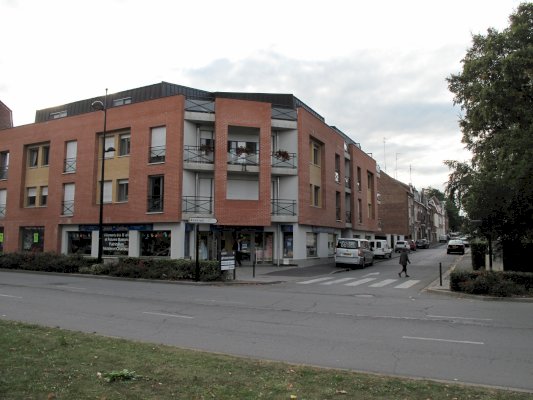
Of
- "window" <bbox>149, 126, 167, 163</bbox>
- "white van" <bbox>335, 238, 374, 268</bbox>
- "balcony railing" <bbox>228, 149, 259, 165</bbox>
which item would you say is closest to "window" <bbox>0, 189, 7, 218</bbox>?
"window" <bbox>149, 126, 167, 163</bbox>

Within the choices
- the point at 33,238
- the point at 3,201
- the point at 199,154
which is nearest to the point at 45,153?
the point at 3,201

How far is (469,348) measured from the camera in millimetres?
7879

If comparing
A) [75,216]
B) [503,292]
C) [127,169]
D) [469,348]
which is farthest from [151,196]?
[469,348]

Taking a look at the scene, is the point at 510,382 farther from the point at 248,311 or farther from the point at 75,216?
the point at 75,216

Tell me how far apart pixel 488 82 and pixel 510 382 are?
64.4ft

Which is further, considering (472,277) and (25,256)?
(25,256)

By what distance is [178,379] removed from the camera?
5.13 meters

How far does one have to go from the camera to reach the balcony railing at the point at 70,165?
34156 mm

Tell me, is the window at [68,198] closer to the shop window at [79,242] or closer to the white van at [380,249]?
the shop window at [79,242]

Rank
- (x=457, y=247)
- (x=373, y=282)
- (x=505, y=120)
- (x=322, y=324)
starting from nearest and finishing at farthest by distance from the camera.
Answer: (x=322, y=324), (x=373, y=282), (x=505, y=120), (x=457, y=247)

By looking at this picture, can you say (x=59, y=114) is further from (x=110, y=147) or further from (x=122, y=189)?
(x=122, y=189)

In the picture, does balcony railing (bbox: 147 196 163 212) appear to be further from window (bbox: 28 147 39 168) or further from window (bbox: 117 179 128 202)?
window (bbox: 28 147 39 168)

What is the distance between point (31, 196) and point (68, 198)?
483 cm

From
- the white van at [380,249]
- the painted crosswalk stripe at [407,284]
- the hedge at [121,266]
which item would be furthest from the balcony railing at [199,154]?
the white van at [380,249]
